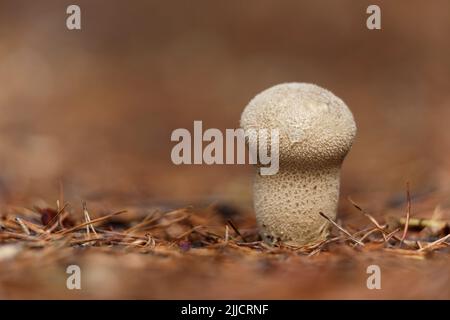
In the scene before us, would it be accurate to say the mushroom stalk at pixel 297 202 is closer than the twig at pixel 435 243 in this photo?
No

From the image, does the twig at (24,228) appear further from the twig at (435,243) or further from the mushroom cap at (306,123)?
the twig at (435,243)

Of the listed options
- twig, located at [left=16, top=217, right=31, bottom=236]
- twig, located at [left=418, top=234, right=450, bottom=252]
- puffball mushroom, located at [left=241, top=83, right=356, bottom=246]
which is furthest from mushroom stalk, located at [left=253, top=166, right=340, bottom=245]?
twig, located at [left=16, top=217, right=31, bottom=236]

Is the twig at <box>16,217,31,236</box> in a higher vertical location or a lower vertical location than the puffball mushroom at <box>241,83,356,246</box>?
lower

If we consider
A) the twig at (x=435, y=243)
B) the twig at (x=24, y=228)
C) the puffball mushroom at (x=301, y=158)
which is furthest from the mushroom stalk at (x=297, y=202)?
the twig at (x=24, y=228)

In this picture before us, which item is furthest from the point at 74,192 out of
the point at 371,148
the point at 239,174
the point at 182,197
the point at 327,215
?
the point at 371,148

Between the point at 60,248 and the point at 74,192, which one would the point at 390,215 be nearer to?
the point at 60,248

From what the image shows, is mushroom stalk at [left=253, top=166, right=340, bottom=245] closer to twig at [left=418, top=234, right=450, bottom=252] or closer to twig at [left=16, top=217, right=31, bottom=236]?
twig at [left=418, top=234, right=450, bottom=252]

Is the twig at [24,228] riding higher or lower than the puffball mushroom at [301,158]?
lower

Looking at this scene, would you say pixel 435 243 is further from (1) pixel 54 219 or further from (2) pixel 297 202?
(1) pixel 54 219
